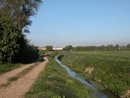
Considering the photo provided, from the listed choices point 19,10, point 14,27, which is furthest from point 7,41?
point 19,10

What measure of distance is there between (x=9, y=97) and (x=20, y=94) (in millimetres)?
998

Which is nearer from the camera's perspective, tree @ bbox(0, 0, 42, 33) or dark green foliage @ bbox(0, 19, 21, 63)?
dark green foliage @ bbox(0, 19, 21, 63)

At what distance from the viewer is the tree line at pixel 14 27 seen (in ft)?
126

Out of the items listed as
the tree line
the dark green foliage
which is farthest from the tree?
the dark green foliage

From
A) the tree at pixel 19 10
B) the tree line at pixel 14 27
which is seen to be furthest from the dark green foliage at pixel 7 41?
the tree at pixel 19 10

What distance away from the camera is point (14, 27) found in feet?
132

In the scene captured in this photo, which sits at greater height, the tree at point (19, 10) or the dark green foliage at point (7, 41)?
the tree at point (19, 10)

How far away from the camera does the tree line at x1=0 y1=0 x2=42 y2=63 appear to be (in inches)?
1512

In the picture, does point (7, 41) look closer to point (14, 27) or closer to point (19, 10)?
point (14, 27)

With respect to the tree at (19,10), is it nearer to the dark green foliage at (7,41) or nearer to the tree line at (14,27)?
the tree line at (14,27)

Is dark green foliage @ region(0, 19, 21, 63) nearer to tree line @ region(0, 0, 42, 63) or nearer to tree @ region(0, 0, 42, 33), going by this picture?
tree line @ region(0, 0, 42, 63)

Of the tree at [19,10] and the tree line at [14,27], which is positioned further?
the tree at [19,10]

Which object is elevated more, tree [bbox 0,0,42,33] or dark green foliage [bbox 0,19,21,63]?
tree [bbox 0,0,42,33]

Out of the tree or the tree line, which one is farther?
the tree
